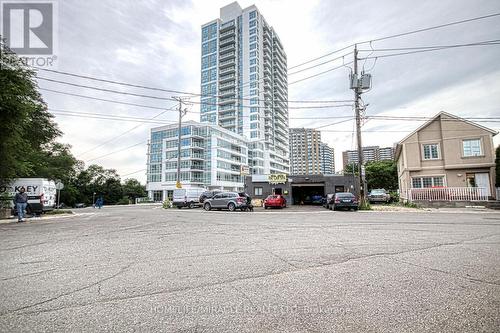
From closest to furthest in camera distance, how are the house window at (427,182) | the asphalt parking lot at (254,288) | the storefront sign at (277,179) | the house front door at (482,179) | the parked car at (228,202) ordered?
the asphalt parking lot at (254,288) → the parked car at (228,202) → the house front door at (482,179) → the house window at (427,182) → the storefront sign at (277,179)

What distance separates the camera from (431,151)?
89.9ft

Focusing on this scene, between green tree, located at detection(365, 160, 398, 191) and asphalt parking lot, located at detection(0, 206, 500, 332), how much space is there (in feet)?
207

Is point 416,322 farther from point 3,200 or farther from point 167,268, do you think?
point 3,200

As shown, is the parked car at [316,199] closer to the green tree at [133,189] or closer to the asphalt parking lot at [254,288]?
the asphalt parking lot at [254,288]

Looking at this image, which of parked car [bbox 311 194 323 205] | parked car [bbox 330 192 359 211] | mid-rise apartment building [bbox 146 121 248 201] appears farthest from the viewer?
mid-rise apartment building [bbox 146 121 248 201]

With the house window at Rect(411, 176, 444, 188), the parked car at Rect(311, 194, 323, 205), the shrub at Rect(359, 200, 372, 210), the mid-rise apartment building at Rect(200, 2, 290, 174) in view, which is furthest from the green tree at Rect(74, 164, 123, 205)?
the house window at Rect(411, 176, 444, 188)

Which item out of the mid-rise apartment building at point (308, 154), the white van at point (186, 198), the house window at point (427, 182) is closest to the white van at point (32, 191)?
the white van at point (186, 198)

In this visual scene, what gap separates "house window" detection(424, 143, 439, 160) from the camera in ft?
88.9

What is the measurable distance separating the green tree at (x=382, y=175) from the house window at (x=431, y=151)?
37672 millimetres

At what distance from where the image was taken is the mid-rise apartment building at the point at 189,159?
7200cm

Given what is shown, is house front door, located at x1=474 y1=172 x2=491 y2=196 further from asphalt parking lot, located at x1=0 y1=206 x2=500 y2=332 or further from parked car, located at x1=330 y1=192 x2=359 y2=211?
asphalt parking lot, located at x1=0 y1=206 x2=500 y2=332

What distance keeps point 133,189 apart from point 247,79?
52.9 metres

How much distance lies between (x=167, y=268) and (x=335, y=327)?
316 centimetres

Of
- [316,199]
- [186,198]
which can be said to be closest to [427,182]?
[316,199]
